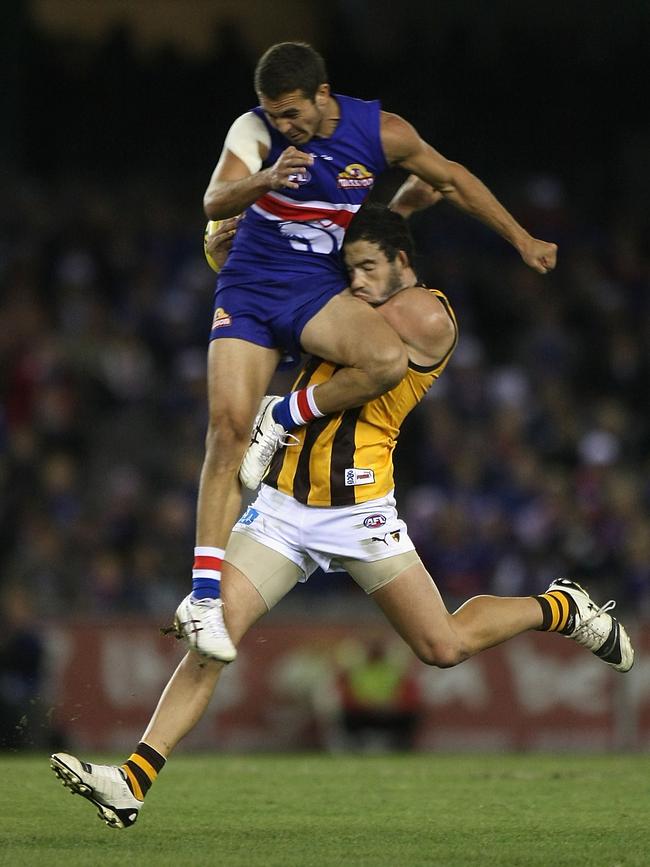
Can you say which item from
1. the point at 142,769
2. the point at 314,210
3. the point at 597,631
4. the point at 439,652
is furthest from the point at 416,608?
the point at 314,210

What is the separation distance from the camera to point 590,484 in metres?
14.0

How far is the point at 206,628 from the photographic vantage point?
5.88 metres

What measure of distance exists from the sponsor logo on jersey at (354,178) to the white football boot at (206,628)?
1791mm

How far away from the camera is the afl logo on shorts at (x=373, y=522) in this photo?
20.5 ft

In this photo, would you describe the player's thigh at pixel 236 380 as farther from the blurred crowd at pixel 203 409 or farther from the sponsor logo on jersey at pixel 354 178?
the blurred crowd at pixel 203 409

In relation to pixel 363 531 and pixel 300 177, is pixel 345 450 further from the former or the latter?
pixel 300 177

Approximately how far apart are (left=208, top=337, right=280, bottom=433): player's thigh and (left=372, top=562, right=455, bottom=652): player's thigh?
873 millimetres

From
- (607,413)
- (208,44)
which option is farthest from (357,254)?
(208,44)

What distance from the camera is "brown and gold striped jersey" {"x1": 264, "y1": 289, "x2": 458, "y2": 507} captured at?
20.5 feet

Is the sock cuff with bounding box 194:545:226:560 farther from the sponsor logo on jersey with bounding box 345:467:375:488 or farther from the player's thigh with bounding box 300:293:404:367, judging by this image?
the player's thigh with bounding box 300:293:404:367

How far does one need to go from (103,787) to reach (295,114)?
8.85 ft

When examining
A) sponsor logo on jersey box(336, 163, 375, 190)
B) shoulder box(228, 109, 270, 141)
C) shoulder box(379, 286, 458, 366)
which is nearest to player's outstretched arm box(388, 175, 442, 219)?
sponsor logo on jersey box(336, 163, 375, 190)

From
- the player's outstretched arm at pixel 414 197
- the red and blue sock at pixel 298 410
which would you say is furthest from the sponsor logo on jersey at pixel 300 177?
the red and blue sock at pixel 298 410

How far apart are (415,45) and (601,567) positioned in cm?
858
